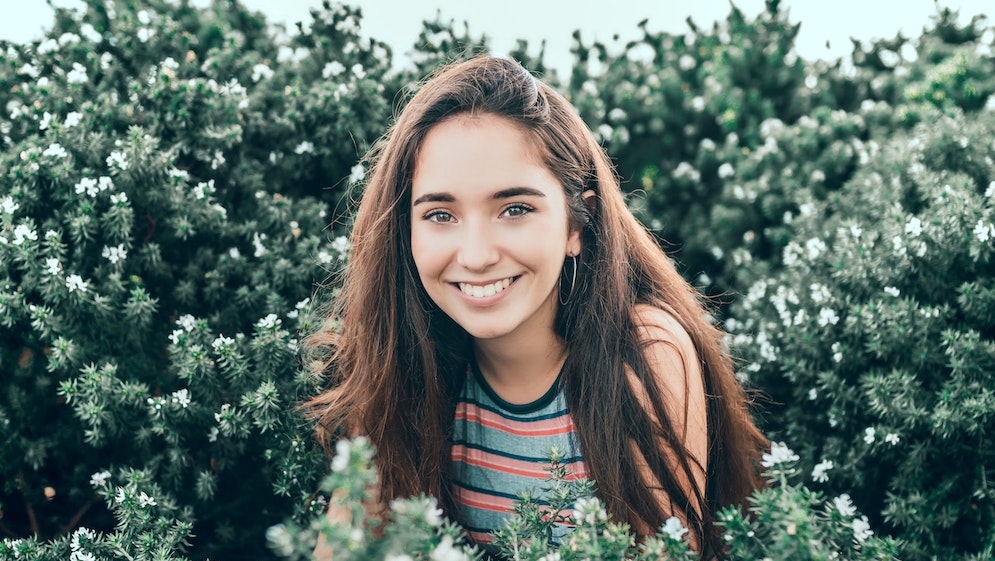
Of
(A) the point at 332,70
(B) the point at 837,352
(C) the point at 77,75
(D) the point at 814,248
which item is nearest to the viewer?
(B) the point at 837,352

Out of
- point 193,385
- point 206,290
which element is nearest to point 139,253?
point 206,290

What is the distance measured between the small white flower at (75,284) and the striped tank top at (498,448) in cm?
112

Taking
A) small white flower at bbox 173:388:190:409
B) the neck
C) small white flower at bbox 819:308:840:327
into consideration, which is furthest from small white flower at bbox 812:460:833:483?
small white flower at bbox 173:388:190:409

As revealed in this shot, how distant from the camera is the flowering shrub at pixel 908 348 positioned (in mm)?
2256

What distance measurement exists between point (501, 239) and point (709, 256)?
2.40 metres

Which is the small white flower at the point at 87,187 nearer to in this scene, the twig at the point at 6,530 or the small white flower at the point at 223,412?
the small white flower at the point at 223,412

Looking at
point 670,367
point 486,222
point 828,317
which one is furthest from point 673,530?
point 828,317

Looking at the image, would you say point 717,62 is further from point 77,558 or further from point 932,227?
point 77,558

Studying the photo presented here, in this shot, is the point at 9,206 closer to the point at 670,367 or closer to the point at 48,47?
the point at 48,47

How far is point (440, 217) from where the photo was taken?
2.11 metres

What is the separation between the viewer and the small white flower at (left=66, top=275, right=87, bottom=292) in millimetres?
2197

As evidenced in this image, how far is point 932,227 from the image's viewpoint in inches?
95.4

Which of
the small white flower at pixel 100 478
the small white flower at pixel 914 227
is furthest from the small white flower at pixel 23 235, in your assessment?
the small white flower at pixel 914 227

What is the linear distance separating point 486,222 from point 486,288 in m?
0.18
